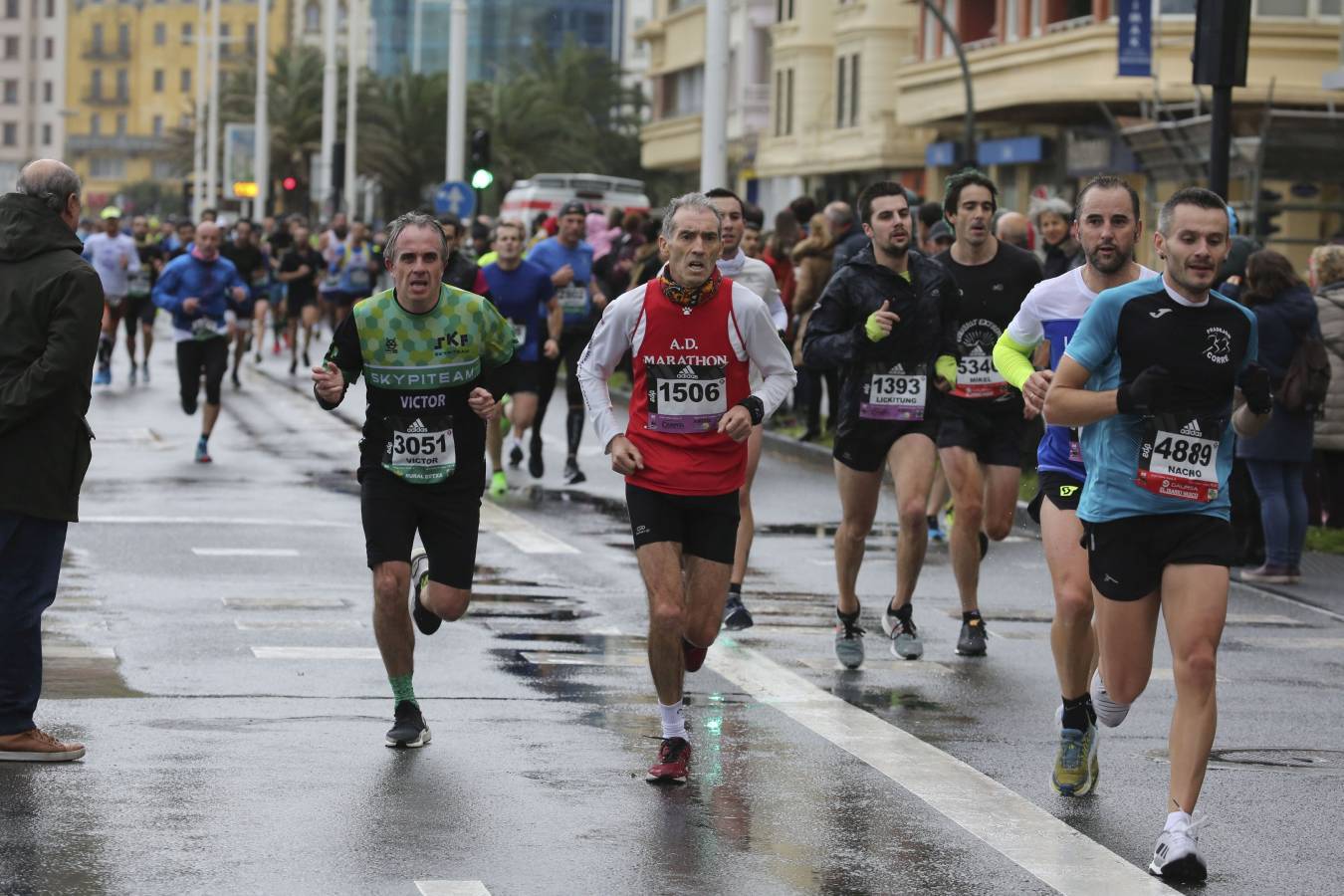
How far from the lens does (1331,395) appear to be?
49.6 ft

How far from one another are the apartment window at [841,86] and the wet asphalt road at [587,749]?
135 feet

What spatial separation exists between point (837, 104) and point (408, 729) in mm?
47849

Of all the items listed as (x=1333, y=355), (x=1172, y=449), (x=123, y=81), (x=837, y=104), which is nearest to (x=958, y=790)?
(x=1172, y=449)

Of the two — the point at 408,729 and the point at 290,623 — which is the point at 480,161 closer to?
the point at 290,623

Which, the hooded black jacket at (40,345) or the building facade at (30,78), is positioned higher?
the building facade at (30,78)

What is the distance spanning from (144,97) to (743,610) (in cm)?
17644

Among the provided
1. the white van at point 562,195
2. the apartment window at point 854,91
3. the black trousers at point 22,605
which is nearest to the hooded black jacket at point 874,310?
the black trousers at point 22,605

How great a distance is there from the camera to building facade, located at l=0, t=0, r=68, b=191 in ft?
602

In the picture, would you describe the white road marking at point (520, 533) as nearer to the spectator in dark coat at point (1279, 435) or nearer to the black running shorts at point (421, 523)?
the spectator in dark coat at point (1279, 435)

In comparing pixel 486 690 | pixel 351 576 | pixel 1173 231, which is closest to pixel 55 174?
pixel 486 690

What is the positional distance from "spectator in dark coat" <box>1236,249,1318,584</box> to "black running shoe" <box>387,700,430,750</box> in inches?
259

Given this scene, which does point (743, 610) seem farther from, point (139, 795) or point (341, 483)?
point (341, 483)

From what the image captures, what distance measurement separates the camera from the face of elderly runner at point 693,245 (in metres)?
8.32

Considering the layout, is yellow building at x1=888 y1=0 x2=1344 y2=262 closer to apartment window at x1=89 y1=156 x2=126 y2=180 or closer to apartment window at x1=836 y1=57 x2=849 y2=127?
apartment window at x1=836 y1=57 x2=849 y2=127
